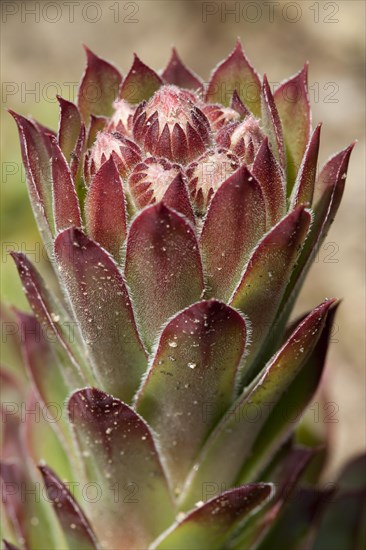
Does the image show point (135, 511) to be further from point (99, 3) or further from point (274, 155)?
point (99, 3)

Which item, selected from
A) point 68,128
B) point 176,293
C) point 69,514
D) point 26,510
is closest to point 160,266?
point 176,293

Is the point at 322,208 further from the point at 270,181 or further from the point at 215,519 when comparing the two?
the point at 215,519

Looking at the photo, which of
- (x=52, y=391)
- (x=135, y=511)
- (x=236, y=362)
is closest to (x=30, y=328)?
(x=52, y=391)

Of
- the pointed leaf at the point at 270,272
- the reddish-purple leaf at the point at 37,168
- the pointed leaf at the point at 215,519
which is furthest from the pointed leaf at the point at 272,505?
the reddish-purple leaf at the point at 37,168

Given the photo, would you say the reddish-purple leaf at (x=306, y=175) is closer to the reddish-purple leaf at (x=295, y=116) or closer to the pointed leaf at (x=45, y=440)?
the reddish-purple leaf at (x=295, y=116)

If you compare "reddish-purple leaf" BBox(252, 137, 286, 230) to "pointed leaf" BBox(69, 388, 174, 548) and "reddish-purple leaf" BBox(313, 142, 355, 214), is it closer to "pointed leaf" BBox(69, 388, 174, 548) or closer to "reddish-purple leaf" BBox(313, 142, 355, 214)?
"reddish-purple leaf" BBox(313, 142, 355, 214)

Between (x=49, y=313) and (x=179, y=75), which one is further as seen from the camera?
(x=179, y=75)
